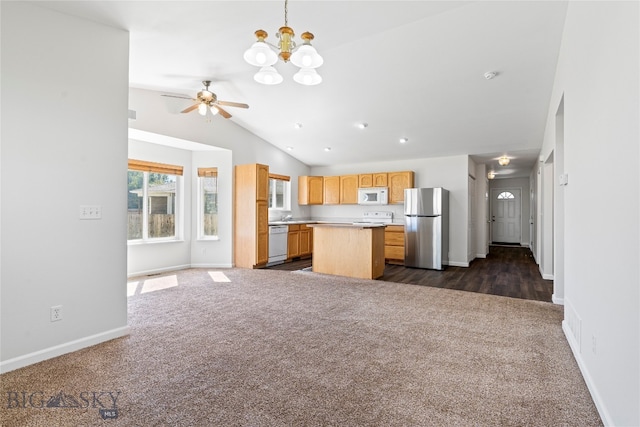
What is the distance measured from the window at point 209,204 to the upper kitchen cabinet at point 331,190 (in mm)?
3011

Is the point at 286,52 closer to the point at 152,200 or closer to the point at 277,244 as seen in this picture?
the point at 152,200

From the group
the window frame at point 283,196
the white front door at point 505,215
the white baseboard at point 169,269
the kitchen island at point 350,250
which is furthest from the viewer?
the white front door at point 505,215

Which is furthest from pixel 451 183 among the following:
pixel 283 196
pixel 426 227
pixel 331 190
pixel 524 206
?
pixel 524 206

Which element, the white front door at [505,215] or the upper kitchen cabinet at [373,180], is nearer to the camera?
the upper kitchen cabinet at [373,180]

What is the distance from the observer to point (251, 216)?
20.7 ft

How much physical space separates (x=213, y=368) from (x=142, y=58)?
3.56 meters

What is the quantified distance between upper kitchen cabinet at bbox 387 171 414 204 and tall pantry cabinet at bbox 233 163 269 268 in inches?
116

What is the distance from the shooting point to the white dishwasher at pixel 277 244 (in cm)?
689

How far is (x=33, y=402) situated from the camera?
189 cm

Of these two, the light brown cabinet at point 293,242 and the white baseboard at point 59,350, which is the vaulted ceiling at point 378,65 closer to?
the light brown cabinet at point 293,242

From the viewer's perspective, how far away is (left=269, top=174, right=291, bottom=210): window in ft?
25.9

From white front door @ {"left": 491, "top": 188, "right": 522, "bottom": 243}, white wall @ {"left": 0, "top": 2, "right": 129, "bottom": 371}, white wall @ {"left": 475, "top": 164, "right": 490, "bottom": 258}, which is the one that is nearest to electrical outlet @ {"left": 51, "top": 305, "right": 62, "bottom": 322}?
white wall @ {"left": 0, "top": 2, "right": 129, "bottom": 371}

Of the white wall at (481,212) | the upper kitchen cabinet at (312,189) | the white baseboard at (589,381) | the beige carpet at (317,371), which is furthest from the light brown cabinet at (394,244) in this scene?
the white baseboard at (589,381)

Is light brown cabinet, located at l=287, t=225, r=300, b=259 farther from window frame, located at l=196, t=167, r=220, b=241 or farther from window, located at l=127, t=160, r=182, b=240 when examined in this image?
window, located at l=127, t=160, r=182, b=240
